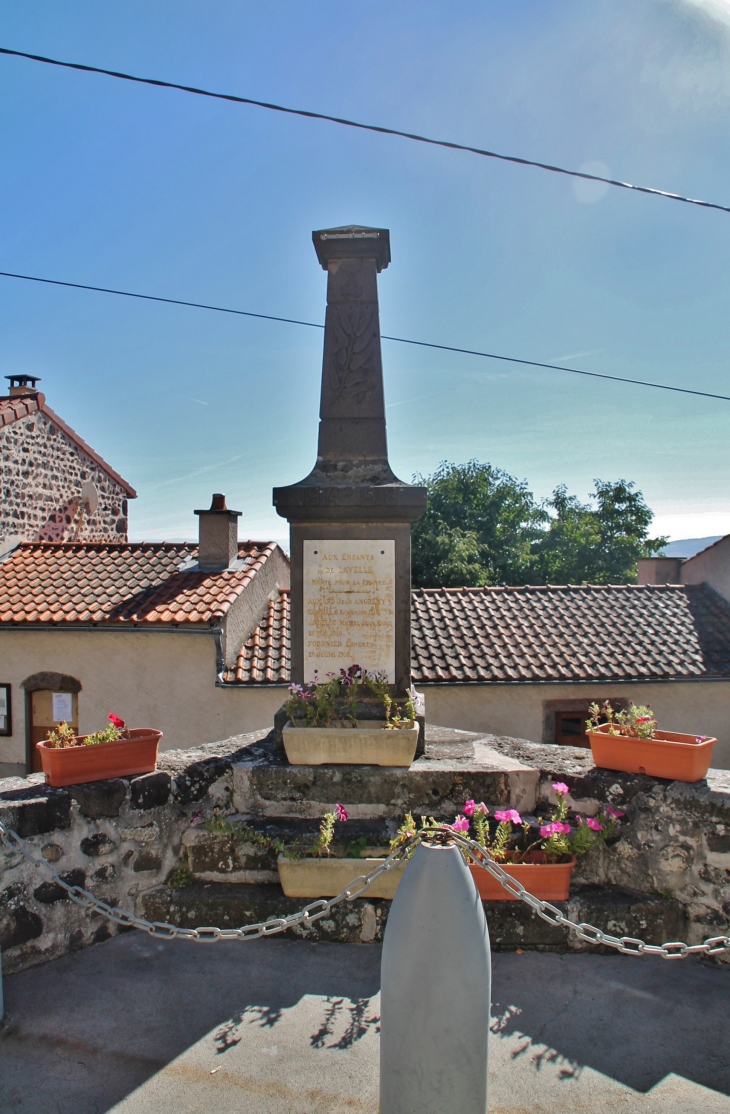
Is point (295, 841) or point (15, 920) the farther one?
point (295, 841)

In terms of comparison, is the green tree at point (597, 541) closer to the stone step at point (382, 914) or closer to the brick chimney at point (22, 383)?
the brick chimney at point (22, 383)

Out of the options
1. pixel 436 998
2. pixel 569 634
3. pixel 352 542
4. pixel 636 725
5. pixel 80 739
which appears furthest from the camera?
pixel 569 634

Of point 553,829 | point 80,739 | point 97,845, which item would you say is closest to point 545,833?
point 553,829

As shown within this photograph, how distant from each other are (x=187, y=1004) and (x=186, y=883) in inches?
36.2

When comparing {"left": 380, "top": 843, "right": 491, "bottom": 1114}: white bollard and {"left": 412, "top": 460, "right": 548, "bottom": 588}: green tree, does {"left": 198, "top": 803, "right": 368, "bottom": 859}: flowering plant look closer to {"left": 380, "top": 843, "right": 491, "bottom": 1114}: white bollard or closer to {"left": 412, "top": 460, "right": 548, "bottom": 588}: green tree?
{"left": 380, "top": 843, "right": 491, "bottom": 1114}: white bollard

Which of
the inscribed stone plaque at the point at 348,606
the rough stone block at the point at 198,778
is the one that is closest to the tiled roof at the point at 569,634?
the inscribed stone plaque at the point at 348,606

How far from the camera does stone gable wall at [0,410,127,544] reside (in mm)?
13977

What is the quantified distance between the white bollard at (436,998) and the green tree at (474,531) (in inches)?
839

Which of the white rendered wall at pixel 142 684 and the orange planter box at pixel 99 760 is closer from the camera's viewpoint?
the orange planter box at pixel 99 760

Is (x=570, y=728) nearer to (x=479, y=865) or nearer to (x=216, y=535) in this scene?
(x=216, y=535)

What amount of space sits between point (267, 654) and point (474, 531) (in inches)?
714

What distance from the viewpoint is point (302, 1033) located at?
311cm

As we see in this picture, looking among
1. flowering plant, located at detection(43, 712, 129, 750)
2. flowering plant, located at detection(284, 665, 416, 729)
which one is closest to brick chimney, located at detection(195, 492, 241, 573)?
flowering plant, located at detection(284, 665, 416, 729)

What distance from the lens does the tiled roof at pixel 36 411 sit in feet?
45.0
